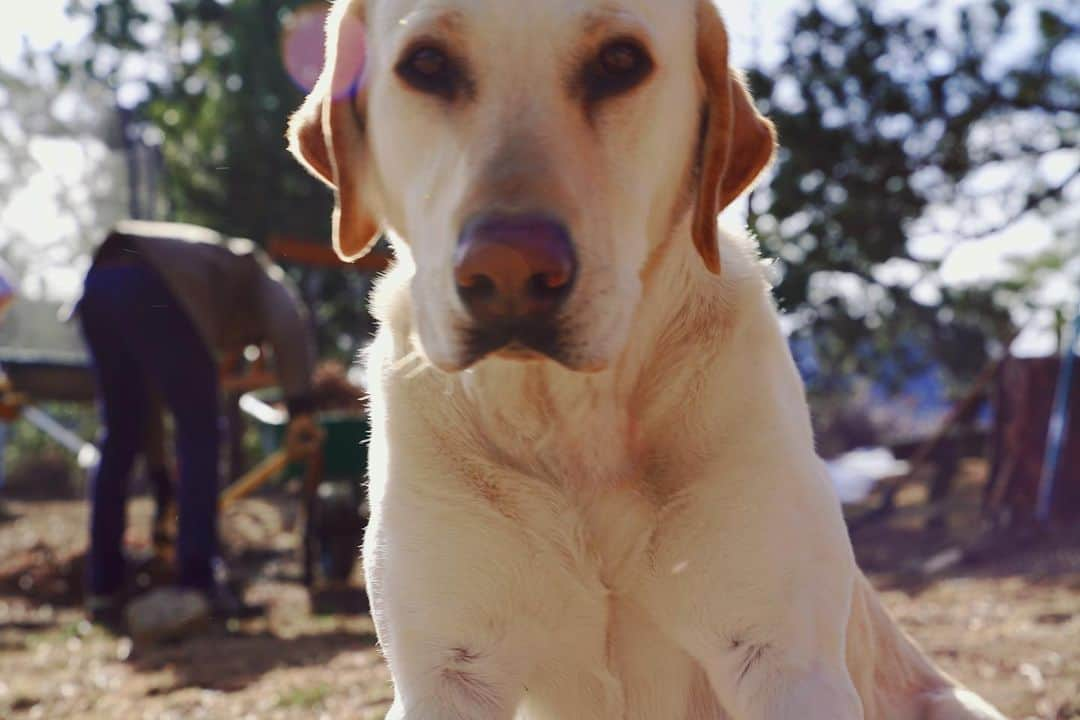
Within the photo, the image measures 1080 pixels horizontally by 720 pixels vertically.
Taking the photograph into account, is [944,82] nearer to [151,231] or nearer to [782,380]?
[151,231]

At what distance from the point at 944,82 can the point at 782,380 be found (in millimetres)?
7662

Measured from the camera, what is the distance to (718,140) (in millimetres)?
1540

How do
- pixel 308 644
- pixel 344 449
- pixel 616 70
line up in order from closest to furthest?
pixel 616 70 → pixel 308 644 → pixel 344 449

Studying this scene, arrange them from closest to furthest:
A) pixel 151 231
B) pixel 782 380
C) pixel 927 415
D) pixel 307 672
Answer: pixel 782 380 < pixel 307 672 < pixel 151 231 < pixel 927 415

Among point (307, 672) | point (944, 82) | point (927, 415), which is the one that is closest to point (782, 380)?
point (307, 672)

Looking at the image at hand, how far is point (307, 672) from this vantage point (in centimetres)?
362

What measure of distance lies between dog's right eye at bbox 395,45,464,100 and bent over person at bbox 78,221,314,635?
9.94 feet

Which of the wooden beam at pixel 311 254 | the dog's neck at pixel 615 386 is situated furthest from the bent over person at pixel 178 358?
the dog's neck at pixel 615 386

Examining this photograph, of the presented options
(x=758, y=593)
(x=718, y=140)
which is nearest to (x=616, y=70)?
(x=718, y=140)

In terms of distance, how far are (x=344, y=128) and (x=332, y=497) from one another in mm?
3849

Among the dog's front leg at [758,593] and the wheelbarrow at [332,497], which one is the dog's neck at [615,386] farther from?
the wheelbarrow at [332,497]

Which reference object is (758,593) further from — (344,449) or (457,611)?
(344,449)

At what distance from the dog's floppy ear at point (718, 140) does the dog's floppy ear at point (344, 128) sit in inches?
21.8

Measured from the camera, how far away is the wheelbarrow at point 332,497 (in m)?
5.26
